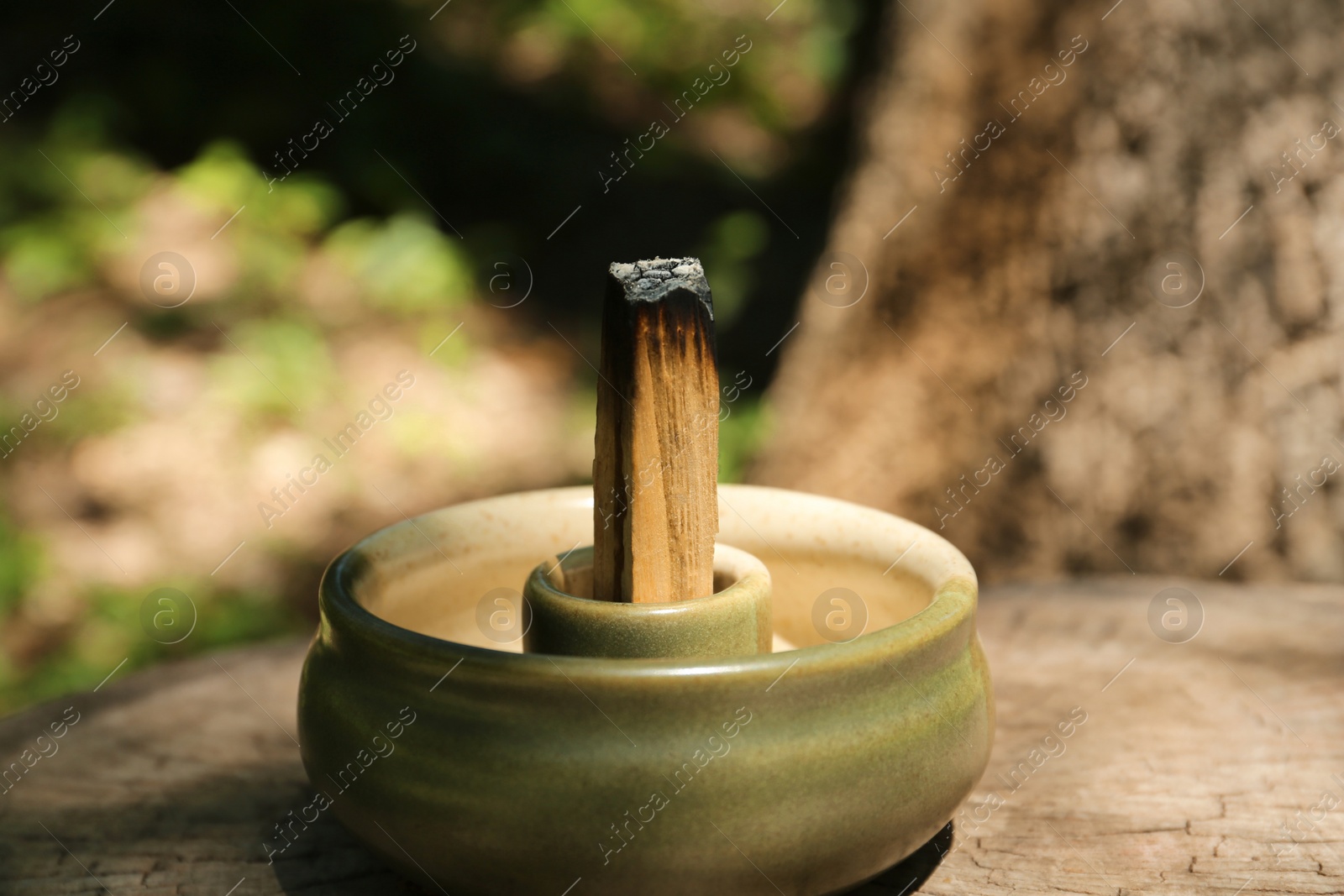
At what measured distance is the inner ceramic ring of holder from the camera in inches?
53.1

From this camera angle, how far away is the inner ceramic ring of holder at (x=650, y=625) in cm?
135

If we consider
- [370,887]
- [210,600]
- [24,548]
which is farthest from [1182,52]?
[24,548]

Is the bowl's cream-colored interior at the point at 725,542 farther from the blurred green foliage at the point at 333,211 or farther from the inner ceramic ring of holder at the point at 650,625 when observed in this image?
the blurred green foliage at the point at 333,211

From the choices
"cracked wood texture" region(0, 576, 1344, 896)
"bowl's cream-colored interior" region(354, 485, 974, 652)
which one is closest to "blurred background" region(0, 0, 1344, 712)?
"cracked wood texture" region(0, 576, 1344, 896)

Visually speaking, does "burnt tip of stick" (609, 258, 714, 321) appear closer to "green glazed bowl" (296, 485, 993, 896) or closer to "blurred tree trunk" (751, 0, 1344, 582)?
"green glazed bowl" (296, 485, 993, 896)

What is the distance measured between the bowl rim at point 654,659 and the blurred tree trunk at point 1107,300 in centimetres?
135

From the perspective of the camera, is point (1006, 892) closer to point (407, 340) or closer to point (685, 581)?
point (685, 581)

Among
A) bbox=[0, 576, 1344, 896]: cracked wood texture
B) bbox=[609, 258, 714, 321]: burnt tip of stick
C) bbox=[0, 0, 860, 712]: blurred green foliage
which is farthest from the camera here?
bbox=[0, 0, 860, 712]: blurred green foliage

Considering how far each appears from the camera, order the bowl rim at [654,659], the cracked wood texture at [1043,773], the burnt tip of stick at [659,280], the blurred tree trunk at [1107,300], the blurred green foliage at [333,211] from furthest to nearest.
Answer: the blurred green foliage at [333,211] < the blurred tree trunk at [1107,300] < the cracked wood texture at [1043,773] < the burnt tip of stick at [659,280] < the bowl rim at [654,659]

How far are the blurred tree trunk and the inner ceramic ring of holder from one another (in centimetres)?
148

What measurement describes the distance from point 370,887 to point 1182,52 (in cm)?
254

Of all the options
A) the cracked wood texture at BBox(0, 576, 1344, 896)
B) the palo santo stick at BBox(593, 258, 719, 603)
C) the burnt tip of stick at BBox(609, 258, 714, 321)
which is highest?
the burnt tip of stick at BBox(609, 258, 714, 321)

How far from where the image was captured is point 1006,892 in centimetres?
139

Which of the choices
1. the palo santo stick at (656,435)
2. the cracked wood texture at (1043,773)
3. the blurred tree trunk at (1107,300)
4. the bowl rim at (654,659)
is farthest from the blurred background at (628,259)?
the palo santo stick at (656,435)
